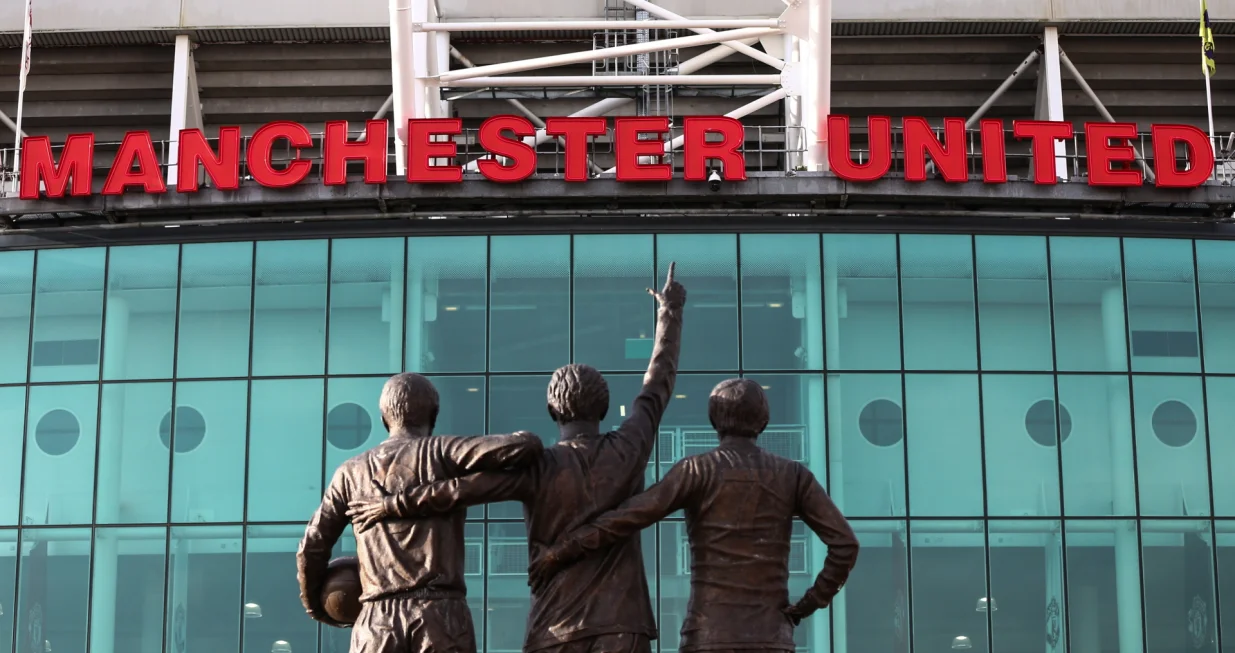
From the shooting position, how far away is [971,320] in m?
30.8

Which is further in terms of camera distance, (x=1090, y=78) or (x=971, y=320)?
(x=1090, y=78)

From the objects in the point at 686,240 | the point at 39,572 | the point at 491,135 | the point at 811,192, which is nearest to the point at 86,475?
the point at 39,572

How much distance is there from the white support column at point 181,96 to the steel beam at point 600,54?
5611 millimetres

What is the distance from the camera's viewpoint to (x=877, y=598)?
29.7 metres

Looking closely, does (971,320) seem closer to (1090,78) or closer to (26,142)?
(1090,78)

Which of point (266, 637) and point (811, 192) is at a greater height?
point (811, 192)

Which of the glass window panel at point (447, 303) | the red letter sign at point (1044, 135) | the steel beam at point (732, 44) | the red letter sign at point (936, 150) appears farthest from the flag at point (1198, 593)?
the glass window panel at point (447, 303)

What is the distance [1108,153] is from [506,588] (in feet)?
42.7

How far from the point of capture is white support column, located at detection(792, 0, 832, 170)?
101ft

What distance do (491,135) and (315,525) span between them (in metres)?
20.0

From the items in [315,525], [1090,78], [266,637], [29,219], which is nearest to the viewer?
[315,525]

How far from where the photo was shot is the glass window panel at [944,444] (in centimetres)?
3003

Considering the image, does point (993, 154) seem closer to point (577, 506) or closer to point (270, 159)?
point (270, 159)

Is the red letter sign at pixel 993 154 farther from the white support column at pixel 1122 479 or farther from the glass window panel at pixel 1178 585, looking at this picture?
the glass window panel at pixel 1178 585
